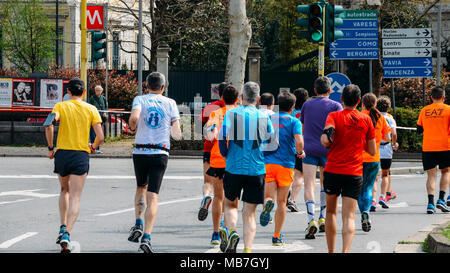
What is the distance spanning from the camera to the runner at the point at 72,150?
8594 millimetres

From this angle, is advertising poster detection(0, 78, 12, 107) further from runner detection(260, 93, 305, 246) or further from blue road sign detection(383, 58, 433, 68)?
runner detection(260, 93, 305, 246)

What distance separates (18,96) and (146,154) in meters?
19.2

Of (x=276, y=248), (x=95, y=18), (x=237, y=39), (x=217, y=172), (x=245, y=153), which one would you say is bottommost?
(x=276, y=248)

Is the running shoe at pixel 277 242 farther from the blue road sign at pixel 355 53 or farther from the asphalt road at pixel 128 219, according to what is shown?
the blue road sign at pixel 355 53

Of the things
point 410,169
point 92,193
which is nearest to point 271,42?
point 410,169

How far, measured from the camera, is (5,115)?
1043 inches

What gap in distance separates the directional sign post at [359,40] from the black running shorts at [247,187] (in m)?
12.7

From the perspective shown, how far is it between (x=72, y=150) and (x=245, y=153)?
6.43 ft

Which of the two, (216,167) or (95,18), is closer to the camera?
(216,167)

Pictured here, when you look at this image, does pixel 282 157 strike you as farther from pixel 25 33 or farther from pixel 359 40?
pixel 25 33

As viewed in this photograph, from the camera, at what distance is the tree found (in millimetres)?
44438

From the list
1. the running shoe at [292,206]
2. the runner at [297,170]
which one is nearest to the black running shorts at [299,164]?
the runner at [297,170]

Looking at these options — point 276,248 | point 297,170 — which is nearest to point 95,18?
point 297,170

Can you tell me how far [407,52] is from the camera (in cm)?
2294
